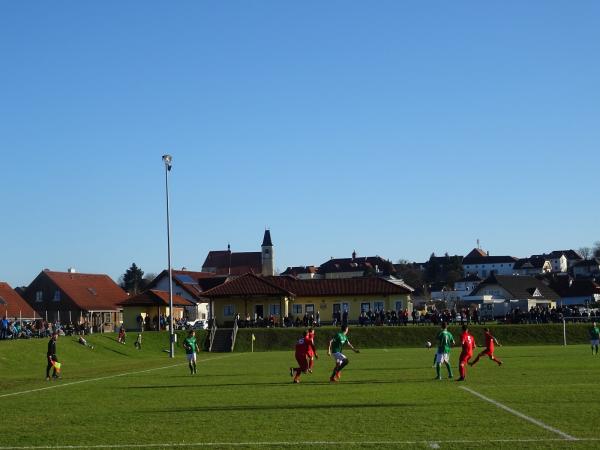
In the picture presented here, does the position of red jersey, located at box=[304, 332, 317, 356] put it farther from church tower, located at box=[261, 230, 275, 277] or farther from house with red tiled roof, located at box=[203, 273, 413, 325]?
church tower, located at box=[261, 230, 275, 277]

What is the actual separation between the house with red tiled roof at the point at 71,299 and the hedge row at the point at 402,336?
3142cm

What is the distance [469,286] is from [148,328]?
115m

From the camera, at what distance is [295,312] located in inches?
3258

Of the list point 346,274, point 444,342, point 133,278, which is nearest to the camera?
point 444,342

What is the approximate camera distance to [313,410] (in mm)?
18094

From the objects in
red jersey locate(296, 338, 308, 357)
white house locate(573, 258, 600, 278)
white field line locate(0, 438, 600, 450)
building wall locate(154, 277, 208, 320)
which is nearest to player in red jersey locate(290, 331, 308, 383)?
red jersey locate(296, 338, 308, 357)

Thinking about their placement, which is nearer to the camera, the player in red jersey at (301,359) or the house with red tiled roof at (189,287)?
the player in red jersey at (301,359)

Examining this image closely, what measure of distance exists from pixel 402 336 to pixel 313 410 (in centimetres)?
4633

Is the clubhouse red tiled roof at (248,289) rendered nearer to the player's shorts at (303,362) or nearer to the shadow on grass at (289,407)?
the player's shorts at (303,362)

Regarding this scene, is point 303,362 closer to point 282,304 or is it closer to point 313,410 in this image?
point 313,410

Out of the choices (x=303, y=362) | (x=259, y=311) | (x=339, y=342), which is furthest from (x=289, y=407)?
(x=259, y=311)

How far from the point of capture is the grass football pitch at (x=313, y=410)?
45.4 ft

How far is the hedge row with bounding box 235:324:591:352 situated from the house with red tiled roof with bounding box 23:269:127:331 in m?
31.4

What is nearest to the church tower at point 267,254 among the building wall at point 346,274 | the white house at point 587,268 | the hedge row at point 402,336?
the building wall at point 346,274
